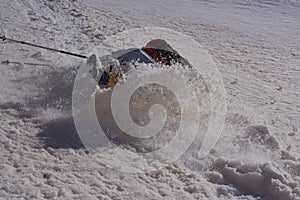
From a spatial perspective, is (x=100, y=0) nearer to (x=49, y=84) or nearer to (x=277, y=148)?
(x=49, y=84)

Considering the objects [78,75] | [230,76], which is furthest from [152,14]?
[78,75]

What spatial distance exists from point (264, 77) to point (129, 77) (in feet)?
6.51

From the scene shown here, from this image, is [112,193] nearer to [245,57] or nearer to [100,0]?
[245,57]

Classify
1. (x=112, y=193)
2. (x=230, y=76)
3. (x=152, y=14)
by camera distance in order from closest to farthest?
(x=112, y=193)
(x=230, y=76)
(x=152, y=14)

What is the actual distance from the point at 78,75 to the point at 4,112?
75 cm

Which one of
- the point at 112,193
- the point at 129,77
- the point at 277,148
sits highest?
the point at 129,77

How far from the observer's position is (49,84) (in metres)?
4.25

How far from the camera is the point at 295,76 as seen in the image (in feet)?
17.3

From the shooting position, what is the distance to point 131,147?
341 centimetres

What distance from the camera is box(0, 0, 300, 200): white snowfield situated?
9.84 ft

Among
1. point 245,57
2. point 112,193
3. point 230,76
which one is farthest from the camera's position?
point 245,57

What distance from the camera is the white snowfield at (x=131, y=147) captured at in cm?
300

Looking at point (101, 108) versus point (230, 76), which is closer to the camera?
point (101, 108)

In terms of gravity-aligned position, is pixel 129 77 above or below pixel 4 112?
above
